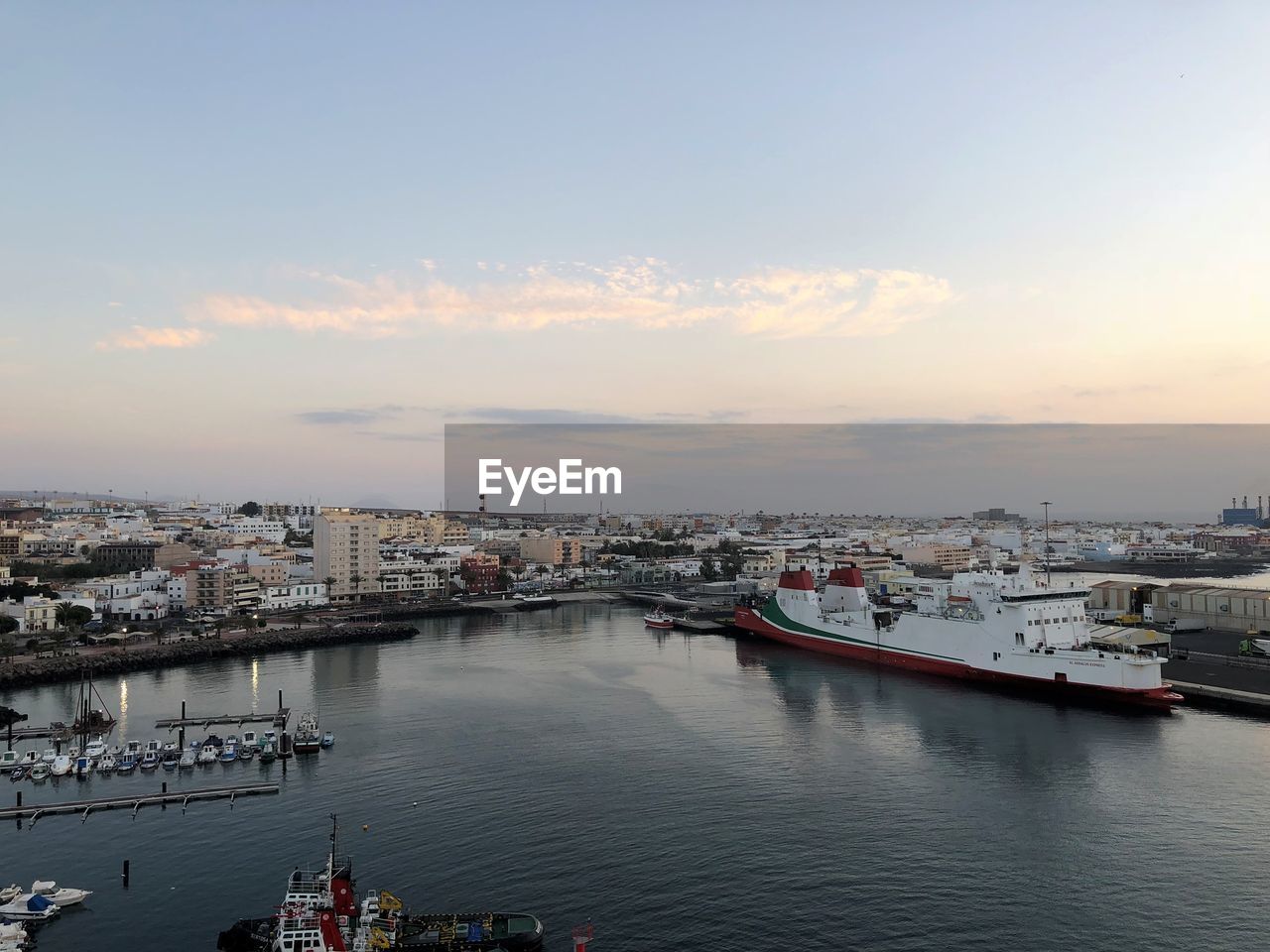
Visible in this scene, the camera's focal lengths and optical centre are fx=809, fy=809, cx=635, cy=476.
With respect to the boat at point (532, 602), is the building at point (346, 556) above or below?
above

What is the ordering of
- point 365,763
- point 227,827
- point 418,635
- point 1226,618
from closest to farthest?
point 227,827 < point 365,763 < point 1226,618 < point 418,635

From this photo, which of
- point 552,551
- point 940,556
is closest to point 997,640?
point 552,551

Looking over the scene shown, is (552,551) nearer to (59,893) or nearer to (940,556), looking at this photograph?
(940,556)

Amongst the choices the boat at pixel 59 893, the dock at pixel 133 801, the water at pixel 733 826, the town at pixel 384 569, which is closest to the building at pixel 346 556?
the town at pixel 384 569

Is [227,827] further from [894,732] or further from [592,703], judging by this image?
[894,732]

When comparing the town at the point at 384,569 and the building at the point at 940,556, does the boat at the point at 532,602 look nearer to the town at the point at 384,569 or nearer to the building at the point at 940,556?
the town at the point at 384,569

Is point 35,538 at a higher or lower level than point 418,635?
higher

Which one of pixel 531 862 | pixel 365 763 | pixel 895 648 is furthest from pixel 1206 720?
pixel 365 763
